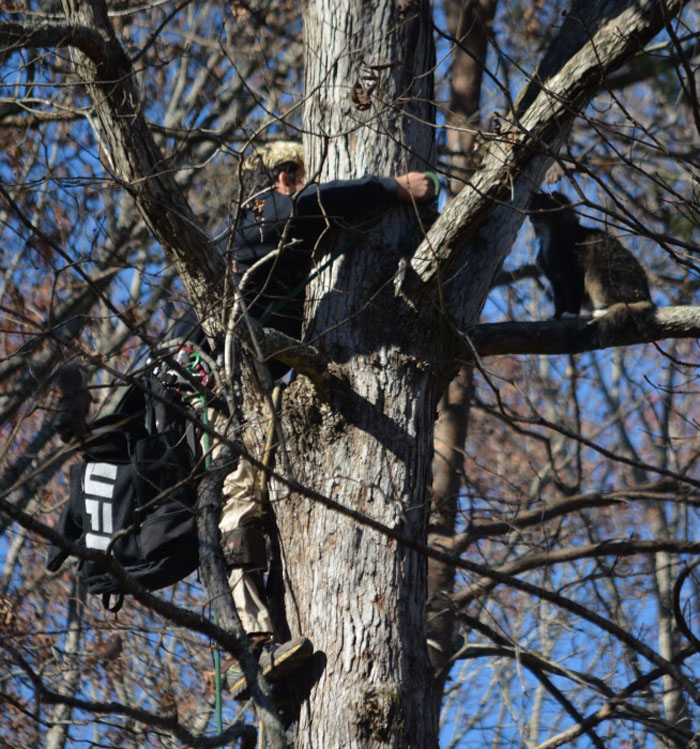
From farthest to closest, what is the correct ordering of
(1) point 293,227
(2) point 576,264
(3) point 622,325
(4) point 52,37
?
1. (2) point 576,264
2. (3) point 622,325
3. (1) point 293,227
4. (4) point 52,37

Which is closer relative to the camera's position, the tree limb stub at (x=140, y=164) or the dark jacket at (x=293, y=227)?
the tree limb stub at (x=140, y=164)

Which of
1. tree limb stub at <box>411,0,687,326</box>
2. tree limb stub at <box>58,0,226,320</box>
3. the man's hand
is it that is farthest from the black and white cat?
tree limb stub at <box>58,0,226,320</box>

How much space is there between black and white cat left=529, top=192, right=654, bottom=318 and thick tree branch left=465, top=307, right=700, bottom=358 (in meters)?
1.78

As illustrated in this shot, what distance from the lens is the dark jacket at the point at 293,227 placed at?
3695mm

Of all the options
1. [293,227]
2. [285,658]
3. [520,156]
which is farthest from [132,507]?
[520,156]

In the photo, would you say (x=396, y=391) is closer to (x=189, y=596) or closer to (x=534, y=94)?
(x=534, y=94)

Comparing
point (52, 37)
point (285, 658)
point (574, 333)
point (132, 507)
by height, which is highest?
point (52, 37)

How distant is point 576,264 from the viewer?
645cm

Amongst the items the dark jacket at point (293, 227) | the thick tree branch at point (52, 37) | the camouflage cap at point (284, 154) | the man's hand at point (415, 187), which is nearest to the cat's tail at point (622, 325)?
the man's hand at point (415, 187)

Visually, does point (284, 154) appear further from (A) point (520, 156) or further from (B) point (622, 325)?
(B) point (622, 325)

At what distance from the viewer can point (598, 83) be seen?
3402mm

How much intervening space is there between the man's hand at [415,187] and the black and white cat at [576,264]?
227cm

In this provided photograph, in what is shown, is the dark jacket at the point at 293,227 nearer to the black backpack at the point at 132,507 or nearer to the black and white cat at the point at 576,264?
the black backpack at the point at 132,507

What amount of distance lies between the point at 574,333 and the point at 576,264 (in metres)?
2.56
